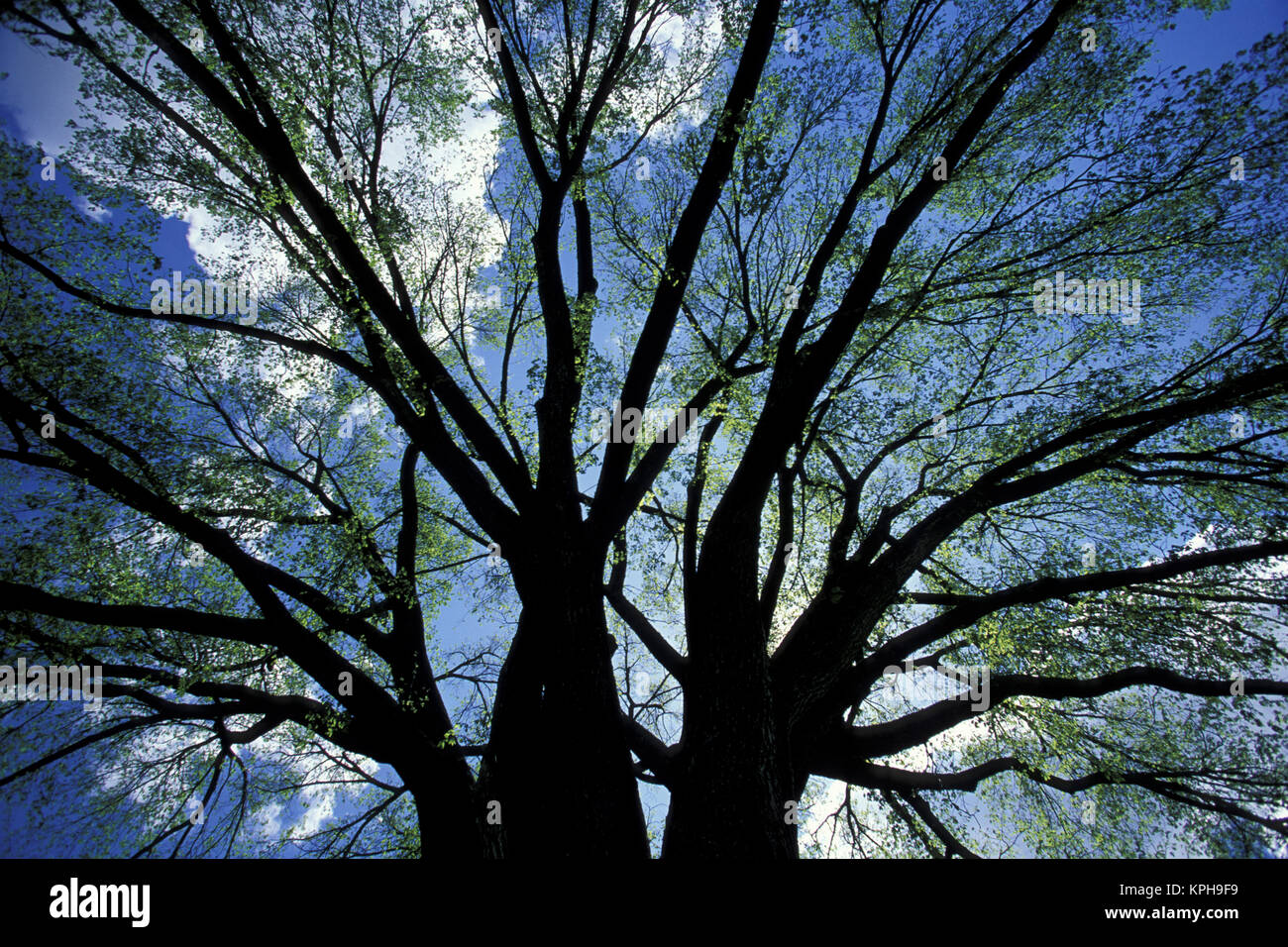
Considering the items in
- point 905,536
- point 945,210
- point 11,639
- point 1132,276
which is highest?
point 945,210

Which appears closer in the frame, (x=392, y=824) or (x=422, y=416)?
(x=422, y=416)

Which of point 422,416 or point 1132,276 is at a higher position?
point 1132,276

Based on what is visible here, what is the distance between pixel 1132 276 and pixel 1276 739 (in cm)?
667

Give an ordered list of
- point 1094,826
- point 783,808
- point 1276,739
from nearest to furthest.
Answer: point 783,808, point 1276,739, point 1094,826

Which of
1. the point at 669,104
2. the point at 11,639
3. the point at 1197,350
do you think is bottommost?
the point at 11,639

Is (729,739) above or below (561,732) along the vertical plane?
below

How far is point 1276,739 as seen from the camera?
6.62m

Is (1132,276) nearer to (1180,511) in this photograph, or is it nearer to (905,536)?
(1180,511)

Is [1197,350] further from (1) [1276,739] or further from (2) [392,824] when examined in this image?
(2) [392,824]

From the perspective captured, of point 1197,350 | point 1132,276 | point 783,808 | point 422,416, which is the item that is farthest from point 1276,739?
point 422,416
